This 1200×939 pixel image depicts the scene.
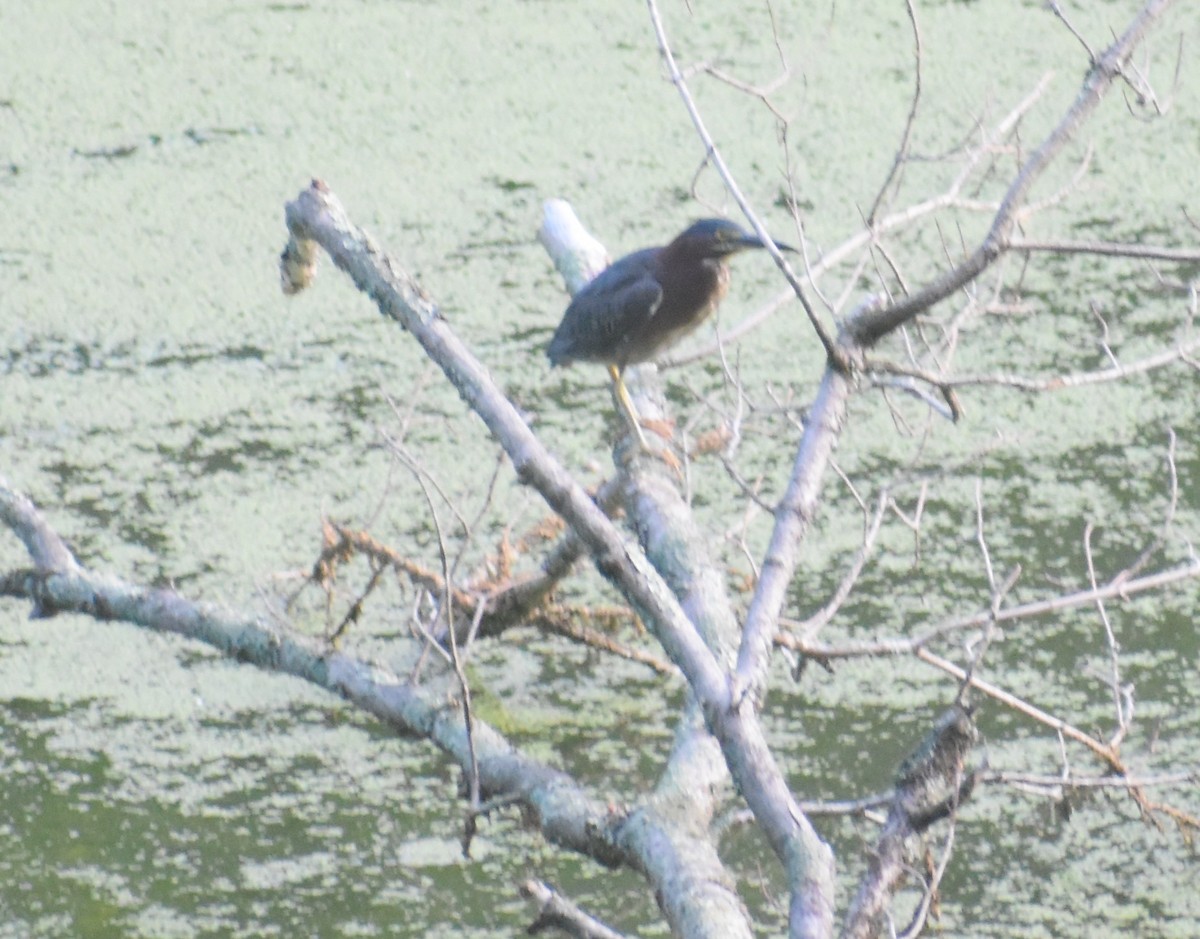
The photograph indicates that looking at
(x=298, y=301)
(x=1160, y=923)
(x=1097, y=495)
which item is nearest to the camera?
(x=1160, y=923)

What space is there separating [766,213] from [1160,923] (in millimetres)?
1432

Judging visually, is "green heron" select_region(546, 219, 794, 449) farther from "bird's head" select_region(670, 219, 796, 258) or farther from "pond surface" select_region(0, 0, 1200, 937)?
"pond surface" select_region(0, 0, 1200, 937)

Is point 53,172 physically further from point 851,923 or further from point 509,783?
point 851,923

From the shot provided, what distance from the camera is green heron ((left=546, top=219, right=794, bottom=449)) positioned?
1.96m

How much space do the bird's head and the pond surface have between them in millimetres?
224

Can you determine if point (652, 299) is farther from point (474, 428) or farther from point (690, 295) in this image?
point (474, 428)

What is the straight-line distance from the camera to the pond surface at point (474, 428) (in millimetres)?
1874

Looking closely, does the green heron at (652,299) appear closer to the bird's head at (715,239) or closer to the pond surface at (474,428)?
the bird's head at (715,239)

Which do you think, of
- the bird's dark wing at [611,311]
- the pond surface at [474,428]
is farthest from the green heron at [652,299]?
the pond surface at [474,428]

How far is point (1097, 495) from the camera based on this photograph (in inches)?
93.2

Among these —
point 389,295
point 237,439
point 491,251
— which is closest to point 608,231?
point 491,251

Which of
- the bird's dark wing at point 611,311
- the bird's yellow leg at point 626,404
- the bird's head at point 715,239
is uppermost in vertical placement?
the bird's head at point 715,239

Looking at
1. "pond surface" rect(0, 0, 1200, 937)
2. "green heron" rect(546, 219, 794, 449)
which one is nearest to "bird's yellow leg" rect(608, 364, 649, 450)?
"green heron" rect(546, 219, 794, 449)

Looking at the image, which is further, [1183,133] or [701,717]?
[1183,133]
